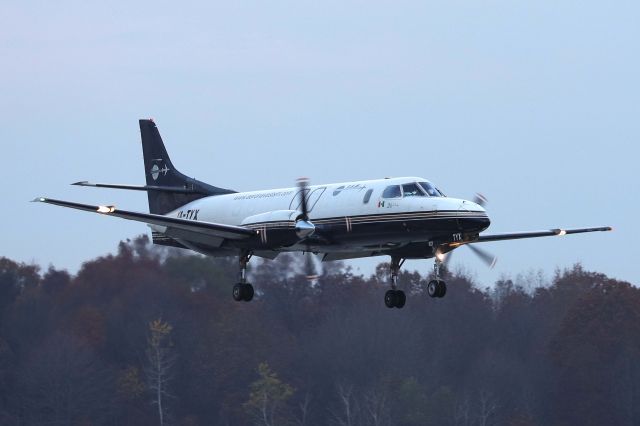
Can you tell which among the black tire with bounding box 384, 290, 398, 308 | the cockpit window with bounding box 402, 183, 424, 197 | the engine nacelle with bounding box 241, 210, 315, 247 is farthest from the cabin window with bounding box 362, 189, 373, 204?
the black tire with bounding box 384, 290, 398, 308

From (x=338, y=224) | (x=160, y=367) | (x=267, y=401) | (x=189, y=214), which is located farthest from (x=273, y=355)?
(x=338, y=224)

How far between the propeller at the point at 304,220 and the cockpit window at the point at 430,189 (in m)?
3.74

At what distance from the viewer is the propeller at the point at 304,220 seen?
153ft

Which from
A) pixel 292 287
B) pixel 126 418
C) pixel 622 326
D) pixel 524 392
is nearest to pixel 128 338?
pixel 126 418

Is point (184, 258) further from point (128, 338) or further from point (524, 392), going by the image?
point (524, 392)

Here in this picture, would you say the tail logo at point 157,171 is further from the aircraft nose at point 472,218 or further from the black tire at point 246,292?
the aircraft nose at point 472,218

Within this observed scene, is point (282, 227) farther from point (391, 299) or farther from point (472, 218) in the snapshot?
point (472, 218)

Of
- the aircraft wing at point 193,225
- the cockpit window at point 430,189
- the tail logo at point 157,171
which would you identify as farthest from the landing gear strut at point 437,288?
the tail logo at point 157,171

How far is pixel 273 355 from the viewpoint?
84188 millimetres

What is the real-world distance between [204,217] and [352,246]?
7372mm

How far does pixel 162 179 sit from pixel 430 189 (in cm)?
1448

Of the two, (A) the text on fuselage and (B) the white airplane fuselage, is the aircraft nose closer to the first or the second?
(B) the white airplane fuselage

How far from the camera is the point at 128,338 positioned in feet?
271

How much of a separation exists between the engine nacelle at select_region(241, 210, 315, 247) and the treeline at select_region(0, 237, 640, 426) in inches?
1182
